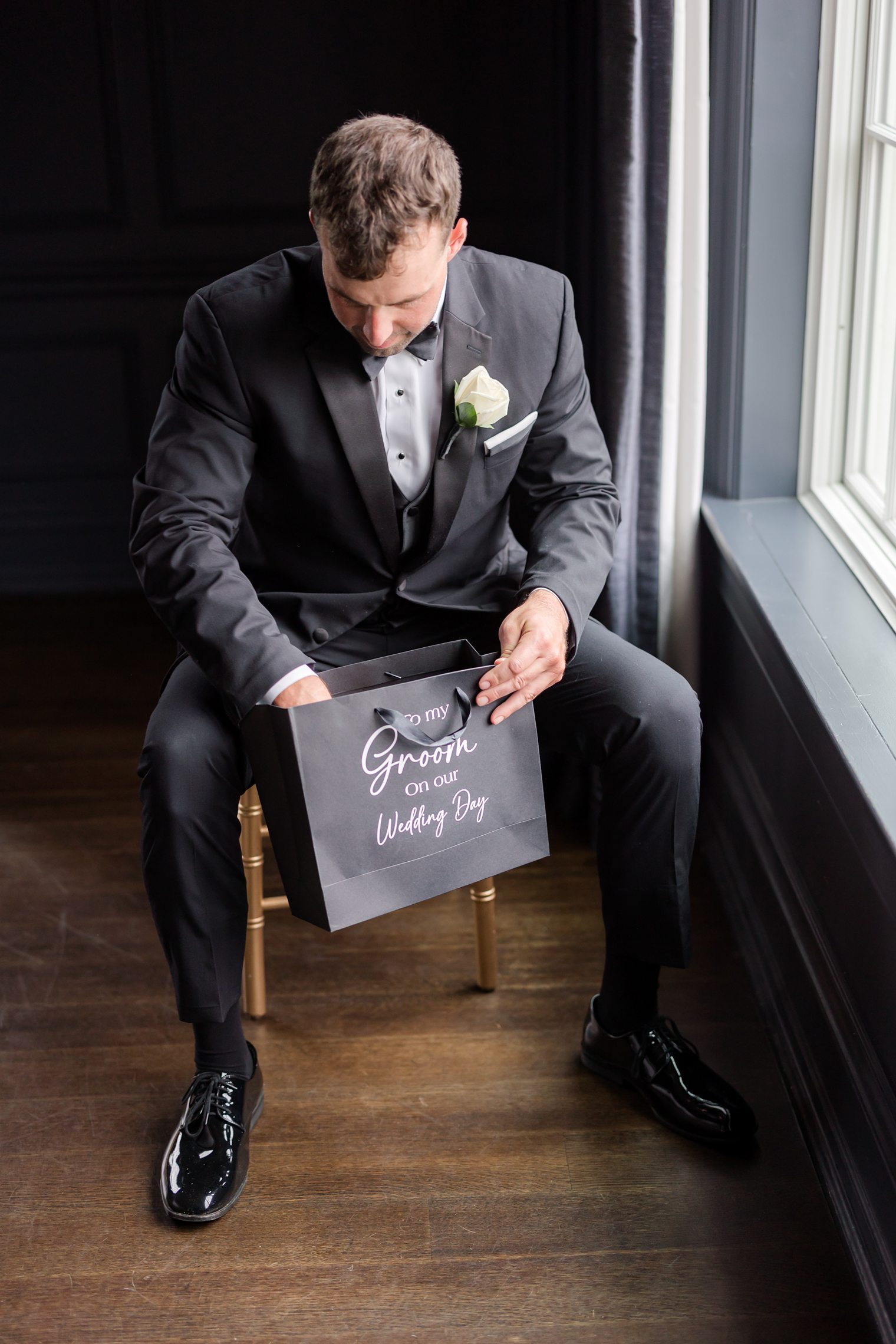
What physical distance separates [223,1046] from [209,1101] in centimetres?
7

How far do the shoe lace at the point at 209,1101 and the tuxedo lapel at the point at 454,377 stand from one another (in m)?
0.80

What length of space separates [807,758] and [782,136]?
41.0 inches

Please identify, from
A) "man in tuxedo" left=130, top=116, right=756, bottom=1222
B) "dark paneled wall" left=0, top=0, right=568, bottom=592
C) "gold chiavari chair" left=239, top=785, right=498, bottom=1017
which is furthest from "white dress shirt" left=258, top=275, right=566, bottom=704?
"dark paneled wall" left=0, top=0, right=568, bottom=592

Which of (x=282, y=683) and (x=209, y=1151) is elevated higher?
(x=282, y=683)

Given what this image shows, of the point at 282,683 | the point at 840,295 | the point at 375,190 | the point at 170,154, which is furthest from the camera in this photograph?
the point at 170,154

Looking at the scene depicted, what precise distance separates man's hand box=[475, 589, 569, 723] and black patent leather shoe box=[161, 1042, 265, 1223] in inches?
26.3

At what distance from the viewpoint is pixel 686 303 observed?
81.4 inches

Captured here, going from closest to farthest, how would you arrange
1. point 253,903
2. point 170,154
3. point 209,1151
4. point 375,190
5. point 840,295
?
point 375,190
point 209,1151
point 253,903
point 840,295
point 170,154

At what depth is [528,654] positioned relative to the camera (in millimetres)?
1561

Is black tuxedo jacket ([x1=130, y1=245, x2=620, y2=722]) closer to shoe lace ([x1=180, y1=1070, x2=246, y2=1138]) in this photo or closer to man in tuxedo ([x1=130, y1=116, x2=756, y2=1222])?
man in tuxedo ([x1=130, y1=116, x2=756, y2=1222])

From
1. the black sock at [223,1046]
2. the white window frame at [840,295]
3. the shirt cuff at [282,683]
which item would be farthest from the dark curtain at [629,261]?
the black sock at [223,1046]

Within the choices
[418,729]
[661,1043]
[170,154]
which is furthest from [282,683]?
[170,154]

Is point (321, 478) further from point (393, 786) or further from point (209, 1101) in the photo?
point (209, 1101)

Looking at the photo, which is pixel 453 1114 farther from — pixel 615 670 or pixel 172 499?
pixel 172 499
